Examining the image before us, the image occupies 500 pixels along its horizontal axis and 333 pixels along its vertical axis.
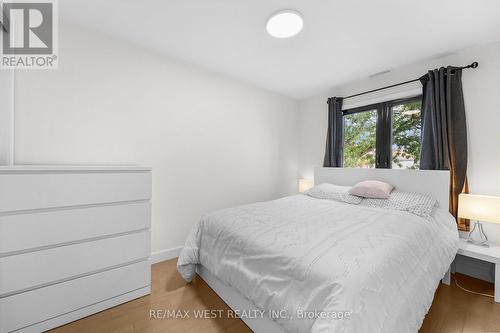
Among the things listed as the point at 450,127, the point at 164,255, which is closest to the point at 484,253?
the point at 450,127

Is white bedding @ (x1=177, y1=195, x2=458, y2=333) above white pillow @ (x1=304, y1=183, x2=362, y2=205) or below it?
below

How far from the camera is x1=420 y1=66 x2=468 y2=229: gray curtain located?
2.26 metres

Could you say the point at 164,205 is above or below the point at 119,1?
below

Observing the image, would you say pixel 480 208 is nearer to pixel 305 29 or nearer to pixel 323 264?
pixel 323 264

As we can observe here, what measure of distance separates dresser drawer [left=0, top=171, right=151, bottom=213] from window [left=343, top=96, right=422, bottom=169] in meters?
2.89

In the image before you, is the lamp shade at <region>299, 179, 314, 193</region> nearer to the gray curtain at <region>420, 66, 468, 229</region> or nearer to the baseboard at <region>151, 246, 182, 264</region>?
the gray curtain at <region>420, 66, 468, 229</region>

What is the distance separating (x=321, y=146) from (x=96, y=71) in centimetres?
317

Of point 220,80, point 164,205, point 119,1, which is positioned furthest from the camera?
point 220,80

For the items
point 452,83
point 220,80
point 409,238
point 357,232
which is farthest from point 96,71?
point 452,83

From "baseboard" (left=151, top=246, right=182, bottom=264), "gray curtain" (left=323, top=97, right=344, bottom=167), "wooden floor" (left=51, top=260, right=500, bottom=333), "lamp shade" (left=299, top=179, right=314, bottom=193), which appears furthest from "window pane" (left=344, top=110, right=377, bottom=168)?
"baseboard" (left=151, top=246, right=182, bottom=264)

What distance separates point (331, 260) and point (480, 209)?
182 cm

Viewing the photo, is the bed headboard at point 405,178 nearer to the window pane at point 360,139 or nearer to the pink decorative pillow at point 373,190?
the pink decorative pillow at point 373,190

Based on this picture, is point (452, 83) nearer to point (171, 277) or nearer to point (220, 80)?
point (220, 80)

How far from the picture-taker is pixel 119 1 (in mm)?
1731
